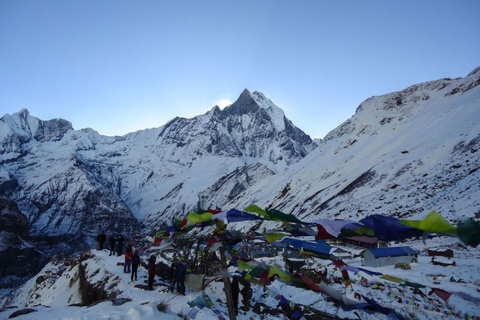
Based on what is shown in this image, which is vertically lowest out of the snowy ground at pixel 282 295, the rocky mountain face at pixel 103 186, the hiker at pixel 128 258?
the snowy ground at pixel 282 295

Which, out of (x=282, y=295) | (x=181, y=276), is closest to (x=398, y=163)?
(x=282, y=295)

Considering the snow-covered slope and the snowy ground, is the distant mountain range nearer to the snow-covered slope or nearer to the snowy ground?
the snow-covered slope

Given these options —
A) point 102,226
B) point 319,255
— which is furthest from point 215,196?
point 319,255

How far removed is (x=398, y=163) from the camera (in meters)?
55.4

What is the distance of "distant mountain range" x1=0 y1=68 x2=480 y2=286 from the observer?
45812 millimetres

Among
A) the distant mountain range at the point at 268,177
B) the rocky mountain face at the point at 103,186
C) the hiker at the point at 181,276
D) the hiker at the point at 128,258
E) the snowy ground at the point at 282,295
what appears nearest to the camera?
the snowy ground at the point at 282,295

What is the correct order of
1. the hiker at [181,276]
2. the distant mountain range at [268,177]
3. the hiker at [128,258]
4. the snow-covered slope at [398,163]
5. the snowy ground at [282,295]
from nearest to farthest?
the snowy ground at [282,295] → the hiker at [181,276] → the hiker at [128,258] → the snow-covered slope at [398,163] → the distant mountain range at [268,177]

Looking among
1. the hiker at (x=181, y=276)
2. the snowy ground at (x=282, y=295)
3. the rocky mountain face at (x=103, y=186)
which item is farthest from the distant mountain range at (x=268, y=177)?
the hiker at (x=181, y=276)

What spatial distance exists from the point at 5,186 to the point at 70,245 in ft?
188

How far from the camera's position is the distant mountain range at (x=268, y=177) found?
4581cm

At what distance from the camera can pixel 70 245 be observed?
123m

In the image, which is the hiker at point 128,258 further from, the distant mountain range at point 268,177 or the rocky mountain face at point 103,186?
the rocky mountain face at point 103,186

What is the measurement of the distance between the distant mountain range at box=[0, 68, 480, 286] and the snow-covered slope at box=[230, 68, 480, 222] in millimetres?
273

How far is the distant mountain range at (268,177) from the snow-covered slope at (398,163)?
0.27 m
